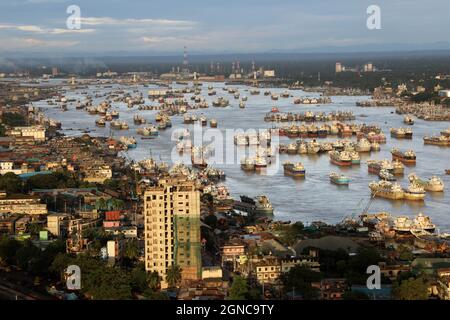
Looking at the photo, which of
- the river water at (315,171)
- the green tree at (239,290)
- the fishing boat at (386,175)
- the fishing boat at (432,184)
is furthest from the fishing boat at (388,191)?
the green tree at (239,290)

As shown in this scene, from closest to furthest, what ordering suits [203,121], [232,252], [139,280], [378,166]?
[139,280], [232,252], [378,166], [203,121]

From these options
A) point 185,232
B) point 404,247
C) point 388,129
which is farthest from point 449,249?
point 388,129

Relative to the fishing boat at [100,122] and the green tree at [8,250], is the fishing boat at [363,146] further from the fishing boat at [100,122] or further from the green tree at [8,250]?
the green tree at [8,250]

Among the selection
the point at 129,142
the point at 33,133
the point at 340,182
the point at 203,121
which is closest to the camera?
the point at 340,182

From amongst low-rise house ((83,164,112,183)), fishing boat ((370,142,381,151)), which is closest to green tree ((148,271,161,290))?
low-rise house ((83,164,112,183))

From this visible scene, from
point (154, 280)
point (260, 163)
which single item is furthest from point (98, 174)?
point (154, 280)

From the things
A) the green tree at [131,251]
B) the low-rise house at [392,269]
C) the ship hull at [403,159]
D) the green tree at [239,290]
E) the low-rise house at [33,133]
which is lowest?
the ship hull at [403,159]

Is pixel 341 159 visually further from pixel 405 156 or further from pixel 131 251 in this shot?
pixel 131 251

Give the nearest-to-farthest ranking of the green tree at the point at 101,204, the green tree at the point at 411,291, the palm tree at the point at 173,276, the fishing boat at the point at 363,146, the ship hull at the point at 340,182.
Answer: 1. the green tree at the point at 411,291
2. the palm tree at the point at 173,276
3. the green tree at the point at 101,204
4. the ship hull at the point at 340,182
5. the fishing boat at the point at 363,146
